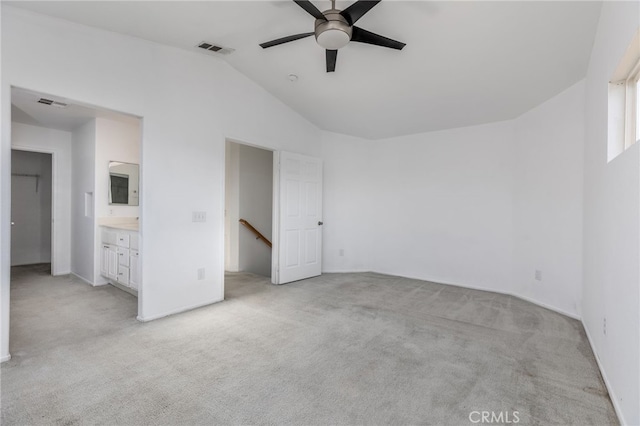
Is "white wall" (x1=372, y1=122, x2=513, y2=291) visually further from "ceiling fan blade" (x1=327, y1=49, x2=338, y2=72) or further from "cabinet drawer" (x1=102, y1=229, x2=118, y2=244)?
"cabinet drawer" (x1=102, y1=229, x2=118, y2=244)

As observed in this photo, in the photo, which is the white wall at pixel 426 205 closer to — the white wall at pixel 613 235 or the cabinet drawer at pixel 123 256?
the white wall at pixel 613 235

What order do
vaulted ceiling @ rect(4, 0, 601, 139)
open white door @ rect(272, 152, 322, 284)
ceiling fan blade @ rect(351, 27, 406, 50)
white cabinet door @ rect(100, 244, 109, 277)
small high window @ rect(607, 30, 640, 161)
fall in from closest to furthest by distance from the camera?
small high window @ rect(607, 30, 640, 161), ceiling fan blade @ rect(351, 27, 406, 50), vaulted ceiling @ rect(4, 0, 601, 139), white cabinet door @ rect(100, 244, 109, 277), open white door @ rect(272, 152, 322, 284)

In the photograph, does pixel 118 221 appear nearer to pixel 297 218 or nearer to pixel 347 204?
pixel 297 218

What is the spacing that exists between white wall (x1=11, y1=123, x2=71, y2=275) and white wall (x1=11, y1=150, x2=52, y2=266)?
5.88 ft

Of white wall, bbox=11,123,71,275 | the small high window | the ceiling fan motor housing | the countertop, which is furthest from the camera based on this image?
white wall, bbox=11,123,71,275

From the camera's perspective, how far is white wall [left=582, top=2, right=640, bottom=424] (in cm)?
162

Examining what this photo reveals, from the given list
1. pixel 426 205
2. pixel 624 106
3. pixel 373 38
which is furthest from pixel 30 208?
pixel 624 106

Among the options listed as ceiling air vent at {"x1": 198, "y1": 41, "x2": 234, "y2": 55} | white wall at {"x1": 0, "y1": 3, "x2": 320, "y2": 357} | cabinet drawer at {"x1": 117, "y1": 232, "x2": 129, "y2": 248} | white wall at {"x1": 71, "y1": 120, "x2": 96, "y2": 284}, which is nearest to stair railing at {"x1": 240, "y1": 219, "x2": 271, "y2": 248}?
white wall at {"x1": 0, "y1": 3, "x2": 320, "y2": 357}

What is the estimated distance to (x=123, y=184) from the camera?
4.89 meters

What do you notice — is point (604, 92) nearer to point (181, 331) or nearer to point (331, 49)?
point (331, 49)

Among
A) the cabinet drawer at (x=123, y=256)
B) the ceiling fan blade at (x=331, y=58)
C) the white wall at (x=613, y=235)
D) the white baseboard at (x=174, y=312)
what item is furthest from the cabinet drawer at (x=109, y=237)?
the white wall at (x=613, y=235)

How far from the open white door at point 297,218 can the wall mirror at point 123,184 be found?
2300 millimetres

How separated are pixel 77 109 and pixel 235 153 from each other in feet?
7.92

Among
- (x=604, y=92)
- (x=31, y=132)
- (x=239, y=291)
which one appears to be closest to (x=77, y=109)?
(x=31, y=132)
